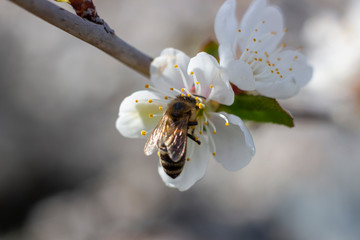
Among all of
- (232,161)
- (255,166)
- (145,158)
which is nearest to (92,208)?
(145,158)

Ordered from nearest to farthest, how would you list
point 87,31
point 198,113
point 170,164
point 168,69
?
point 87,31 < point 170,164 < point 168,69 < point 198,113

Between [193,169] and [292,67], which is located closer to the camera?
[193,169]

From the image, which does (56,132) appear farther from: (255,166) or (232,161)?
(232,161)

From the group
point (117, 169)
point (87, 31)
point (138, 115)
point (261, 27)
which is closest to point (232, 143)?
point (138, 115)

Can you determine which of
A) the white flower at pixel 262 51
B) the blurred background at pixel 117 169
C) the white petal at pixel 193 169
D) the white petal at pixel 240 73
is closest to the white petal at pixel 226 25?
the white flower at pixel 262 51

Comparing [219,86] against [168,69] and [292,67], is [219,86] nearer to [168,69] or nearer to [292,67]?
[168,69]

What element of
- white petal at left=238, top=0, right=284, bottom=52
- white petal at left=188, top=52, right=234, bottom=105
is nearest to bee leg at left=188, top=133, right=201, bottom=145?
white petal at left=188, top=52, right=234, bottom=105

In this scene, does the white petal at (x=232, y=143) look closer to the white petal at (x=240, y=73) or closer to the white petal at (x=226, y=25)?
the white petal at (x=240, y=73)

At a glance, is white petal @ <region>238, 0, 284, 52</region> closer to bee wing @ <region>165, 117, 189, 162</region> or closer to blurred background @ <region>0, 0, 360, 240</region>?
bee wing @ <region>165, 117, 189, 162</region>
